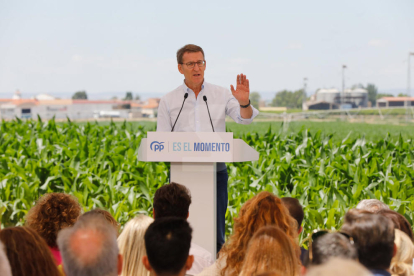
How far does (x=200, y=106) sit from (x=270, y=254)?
206 cm

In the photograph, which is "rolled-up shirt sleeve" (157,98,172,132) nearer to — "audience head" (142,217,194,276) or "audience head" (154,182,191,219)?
"audience head" (154,182,191,219)

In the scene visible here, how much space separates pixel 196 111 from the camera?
3721 mm

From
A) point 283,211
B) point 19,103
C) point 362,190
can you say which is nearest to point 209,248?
point 283,211

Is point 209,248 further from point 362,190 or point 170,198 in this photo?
point 362,190

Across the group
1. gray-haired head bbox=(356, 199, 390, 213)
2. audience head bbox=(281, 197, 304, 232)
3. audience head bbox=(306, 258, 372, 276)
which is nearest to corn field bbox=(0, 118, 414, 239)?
gray-haired head bbox=(356, 199, 390, 213)

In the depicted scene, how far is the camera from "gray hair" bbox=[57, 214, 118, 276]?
174 centimetres

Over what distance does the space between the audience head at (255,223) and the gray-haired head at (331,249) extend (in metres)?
0.48

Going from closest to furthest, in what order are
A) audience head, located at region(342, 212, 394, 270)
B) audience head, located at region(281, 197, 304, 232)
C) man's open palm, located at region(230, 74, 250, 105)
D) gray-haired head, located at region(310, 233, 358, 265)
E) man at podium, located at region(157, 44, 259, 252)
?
gray-haired head, located at region(310, 233, 358, 265) < audience head, located at region(342, 212, 394, 270) < audience head, located at region(281, 197, 304, 232) < man's open palm, located at region(230, 74, 250, 105) < man at podium, located at region(157, 44, 259, 252)

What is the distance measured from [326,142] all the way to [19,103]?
73349mm

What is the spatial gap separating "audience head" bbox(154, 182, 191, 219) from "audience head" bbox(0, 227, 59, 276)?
2.73ft

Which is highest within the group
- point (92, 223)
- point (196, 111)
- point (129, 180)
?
point (196, 111)

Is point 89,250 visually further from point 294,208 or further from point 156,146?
point 294,208

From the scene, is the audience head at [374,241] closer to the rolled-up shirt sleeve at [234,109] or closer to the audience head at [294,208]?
the audience head at [294,208]

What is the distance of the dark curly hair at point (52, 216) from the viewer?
8.55ft
